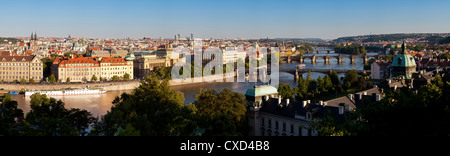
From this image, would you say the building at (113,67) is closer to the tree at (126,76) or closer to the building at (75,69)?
A: the building at (75,69)

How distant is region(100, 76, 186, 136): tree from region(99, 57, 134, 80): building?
100 feet

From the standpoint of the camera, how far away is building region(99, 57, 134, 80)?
160 ft

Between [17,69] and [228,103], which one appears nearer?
[228,103]

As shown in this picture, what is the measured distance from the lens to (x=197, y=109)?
16.2m

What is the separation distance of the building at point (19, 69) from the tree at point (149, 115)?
3082cm

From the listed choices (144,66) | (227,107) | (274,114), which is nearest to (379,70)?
(144,66)

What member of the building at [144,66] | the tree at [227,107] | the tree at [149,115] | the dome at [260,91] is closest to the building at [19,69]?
the building at [144,66]

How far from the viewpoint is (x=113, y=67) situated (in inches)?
1971

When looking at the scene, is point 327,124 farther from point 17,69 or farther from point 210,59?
point 210,59

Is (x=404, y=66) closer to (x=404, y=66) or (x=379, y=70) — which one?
(x=404, y=66)

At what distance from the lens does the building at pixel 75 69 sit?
45719 millimetres
